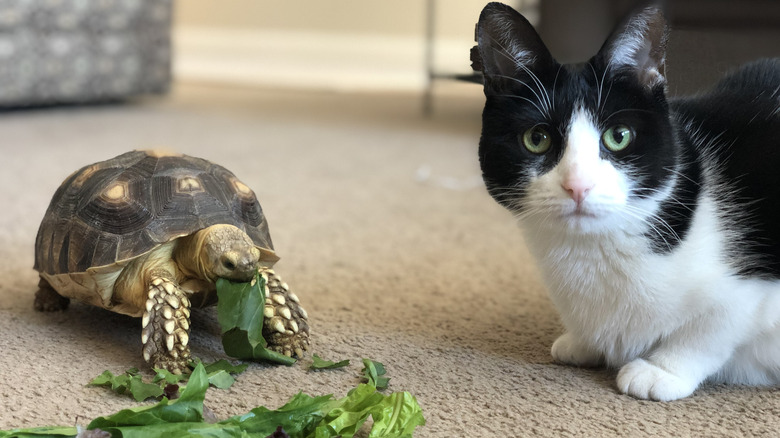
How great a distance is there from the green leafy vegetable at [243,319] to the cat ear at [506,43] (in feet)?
1.22

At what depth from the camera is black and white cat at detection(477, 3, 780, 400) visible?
2.76ft

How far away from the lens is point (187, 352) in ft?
3.12

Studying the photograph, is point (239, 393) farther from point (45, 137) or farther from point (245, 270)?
point (45, 137)

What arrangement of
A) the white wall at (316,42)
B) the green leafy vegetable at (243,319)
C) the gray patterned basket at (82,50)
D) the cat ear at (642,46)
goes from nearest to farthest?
the cat ear at (642,46) → the green leafy vegetable at (243,319) → the gray patterned basket at (82,50) → the white wall at (316,42)

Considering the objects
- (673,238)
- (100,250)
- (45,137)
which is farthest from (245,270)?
(45,137)

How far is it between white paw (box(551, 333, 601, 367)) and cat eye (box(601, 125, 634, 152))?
269mm

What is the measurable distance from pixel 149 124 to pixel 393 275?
1.72m

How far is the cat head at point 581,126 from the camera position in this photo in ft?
2.71

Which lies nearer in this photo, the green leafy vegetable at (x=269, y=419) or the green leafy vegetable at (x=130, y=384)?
the green leafy vegetable at (x=269, y=419)

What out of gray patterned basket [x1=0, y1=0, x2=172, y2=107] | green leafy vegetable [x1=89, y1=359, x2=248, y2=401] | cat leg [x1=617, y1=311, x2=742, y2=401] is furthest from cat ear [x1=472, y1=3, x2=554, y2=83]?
gray patterned basket [x1=0, y1=0, x2=172, y2=107]

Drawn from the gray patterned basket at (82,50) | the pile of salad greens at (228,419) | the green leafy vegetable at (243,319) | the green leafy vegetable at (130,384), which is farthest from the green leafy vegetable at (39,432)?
the gray patterned basket at (82,50)

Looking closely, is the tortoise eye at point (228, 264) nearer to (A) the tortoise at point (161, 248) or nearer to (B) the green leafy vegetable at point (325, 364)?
(A) the tortoise at point (161, 248)

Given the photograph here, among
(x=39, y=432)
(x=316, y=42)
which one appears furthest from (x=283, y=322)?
(x=316, y=42)

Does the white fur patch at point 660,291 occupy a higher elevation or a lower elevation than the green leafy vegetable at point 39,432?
higher
